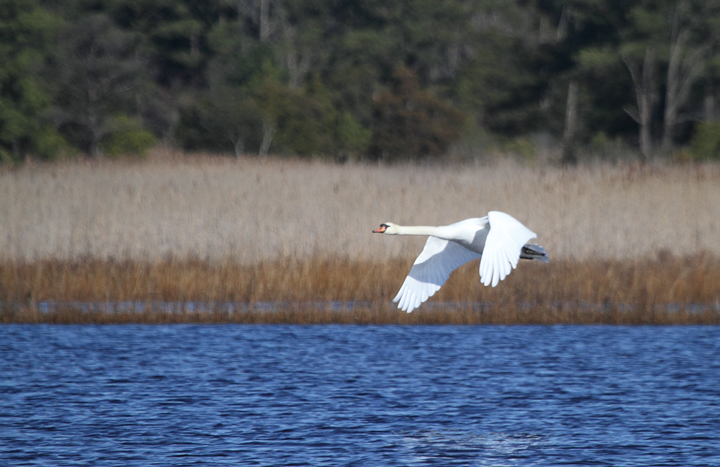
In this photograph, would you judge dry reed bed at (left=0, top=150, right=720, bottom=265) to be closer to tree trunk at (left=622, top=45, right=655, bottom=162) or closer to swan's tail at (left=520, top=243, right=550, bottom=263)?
swan's tail at (left=520, top=243, right=550, bottom=263)

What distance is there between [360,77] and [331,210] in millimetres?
25690

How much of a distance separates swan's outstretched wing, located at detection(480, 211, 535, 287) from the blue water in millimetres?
1415

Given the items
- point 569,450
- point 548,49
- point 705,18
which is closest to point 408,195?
point 569,450

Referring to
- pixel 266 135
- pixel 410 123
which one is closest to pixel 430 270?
pixel 266 135

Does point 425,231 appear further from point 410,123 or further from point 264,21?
point 264,21

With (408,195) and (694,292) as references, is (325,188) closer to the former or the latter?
(408,195)

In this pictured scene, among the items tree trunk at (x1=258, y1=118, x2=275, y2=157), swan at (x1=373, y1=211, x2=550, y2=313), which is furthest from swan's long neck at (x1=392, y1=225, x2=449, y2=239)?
tree trunk at (x1=258, y1=118, x2=275, y2=157)

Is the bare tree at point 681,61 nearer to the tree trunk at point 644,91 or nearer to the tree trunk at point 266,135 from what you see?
the tree trunk at point 644,91

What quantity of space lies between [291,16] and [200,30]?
15.4ft

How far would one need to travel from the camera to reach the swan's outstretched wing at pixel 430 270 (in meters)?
9.47

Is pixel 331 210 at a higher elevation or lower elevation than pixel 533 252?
higher

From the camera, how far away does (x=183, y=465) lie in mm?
7832

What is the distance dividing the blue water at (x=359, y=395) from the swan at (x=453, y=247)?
1.06 meters

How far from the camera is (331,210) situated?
15.8m
